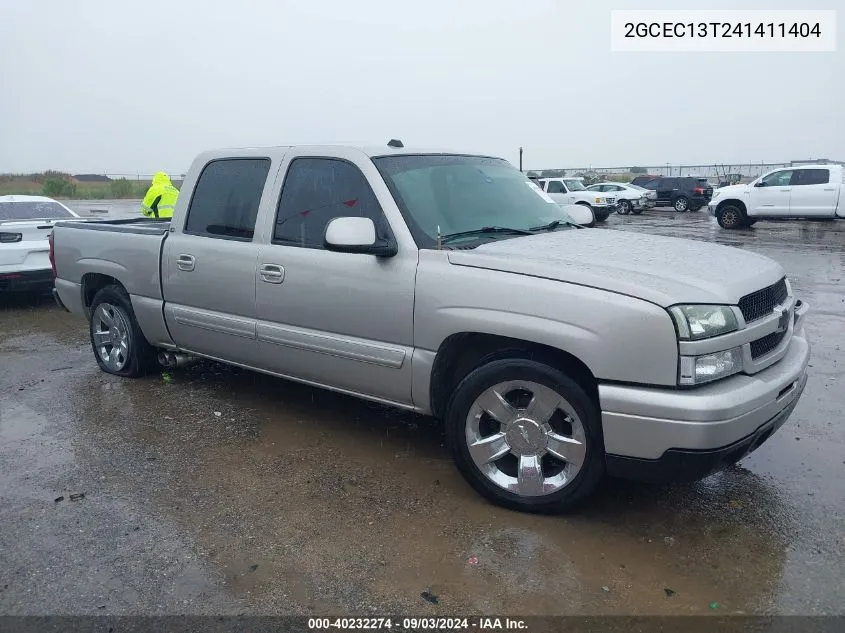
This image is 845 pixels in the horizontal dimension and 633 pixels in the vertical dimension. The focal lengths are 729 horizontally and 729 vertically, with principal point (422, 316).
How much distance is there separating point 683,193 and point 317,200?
1144 inches

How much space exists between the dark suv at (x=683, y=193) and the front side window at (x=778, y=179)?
10335 millimetres

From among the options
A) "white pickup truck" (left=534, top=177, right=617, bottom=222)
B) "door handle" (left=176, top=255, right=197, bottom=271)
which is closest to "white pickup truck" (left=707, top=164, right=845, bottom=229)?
"white pickup truck" (left=534, top=177, right=617, bottom=222)

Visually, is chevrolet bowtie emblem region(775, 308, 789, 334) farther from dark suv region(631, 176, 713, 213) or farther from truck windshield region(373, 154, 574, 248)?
dark suv region(631, 176, 713, 213)

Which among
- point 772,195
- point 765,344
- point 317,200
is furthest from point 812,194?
point 317,200

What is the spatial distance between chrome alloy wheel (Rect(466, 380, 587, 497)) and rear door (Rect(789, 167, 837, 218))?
19138 mm

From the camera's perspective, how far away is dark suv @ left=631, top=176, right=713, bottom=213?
3066cm

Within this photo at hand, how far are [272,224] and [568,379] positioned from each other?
2.22 meters

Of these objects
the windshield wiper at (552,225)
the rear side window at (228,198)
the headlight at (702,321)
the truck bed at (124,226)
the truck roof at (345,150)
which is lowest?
the headlight at (702,321)

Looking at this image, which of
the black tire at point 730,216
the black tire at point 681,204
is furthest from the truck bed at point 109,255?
the black tire at point 681,204

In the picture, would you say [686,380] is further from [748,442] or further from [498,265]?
[498,265]

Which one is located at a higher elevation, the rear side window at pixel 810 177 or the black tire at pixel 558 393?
the rear side window at pixel 810 177

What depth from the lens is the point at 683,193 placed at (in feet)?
101

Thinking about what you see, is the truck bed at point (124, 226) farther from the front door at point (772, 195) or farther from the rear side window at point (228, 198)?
the front door at point (772, 195)

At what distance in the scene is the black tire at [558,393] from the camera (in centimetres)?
336
